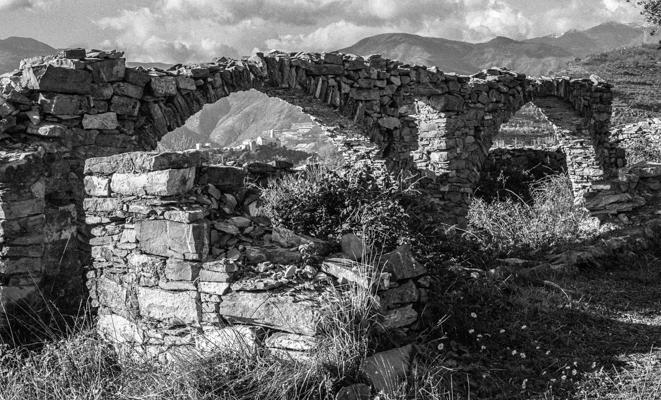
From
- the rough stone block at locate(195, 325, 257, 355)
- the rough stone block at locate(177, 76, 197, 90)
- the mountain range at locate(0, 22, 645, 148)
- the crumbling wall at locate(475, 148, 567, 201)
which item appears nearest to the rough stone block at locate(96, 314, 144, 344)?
the rough stone block at locate(195, 325, 257, 355)

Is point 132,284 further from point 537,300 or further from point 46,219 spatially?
point 537,300

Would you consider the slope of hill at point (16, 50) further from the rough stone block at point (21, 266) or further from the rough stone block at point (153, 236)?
the rough stone block at point (153, 236)

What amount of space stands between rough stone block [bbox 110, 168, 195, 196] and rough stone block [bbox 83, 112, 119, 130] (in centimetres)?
264

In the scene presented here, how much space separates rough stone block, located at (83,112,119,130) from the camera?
7195mm

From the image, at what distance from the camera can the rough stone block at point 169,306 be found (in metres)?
4.48

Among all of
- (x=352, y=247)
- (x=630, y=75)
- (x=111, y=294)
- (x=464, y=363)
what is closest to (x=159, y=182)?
(x=111, y=294)

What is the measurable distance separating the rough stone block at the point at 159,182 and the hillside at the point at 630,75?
24.7 m

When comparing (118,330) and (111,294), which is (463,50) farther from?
(118,330)

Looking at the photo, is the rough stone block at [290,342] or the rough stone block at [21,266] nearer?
the rough stone block at [290,342]

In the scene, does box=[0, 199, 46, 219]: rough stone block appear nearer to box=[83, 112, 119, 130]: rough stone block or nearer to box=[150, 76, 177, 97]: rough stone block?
box=[83, 112, 119, 130]: rough stone block

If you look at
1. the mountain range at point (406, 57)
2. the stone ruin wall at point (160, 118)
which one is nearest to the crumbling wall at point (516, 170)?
the stone ruin wall at point (160, 118)

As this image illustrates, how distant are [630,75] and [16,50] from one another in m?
41.2

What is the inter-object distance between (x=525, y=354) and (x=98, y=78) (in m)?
5.44

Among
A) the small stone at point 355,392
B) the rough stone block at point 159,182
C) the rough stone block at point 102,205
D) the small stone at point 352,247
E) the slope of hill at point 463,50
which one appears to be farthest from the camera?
the slope of hill at point 463,50
